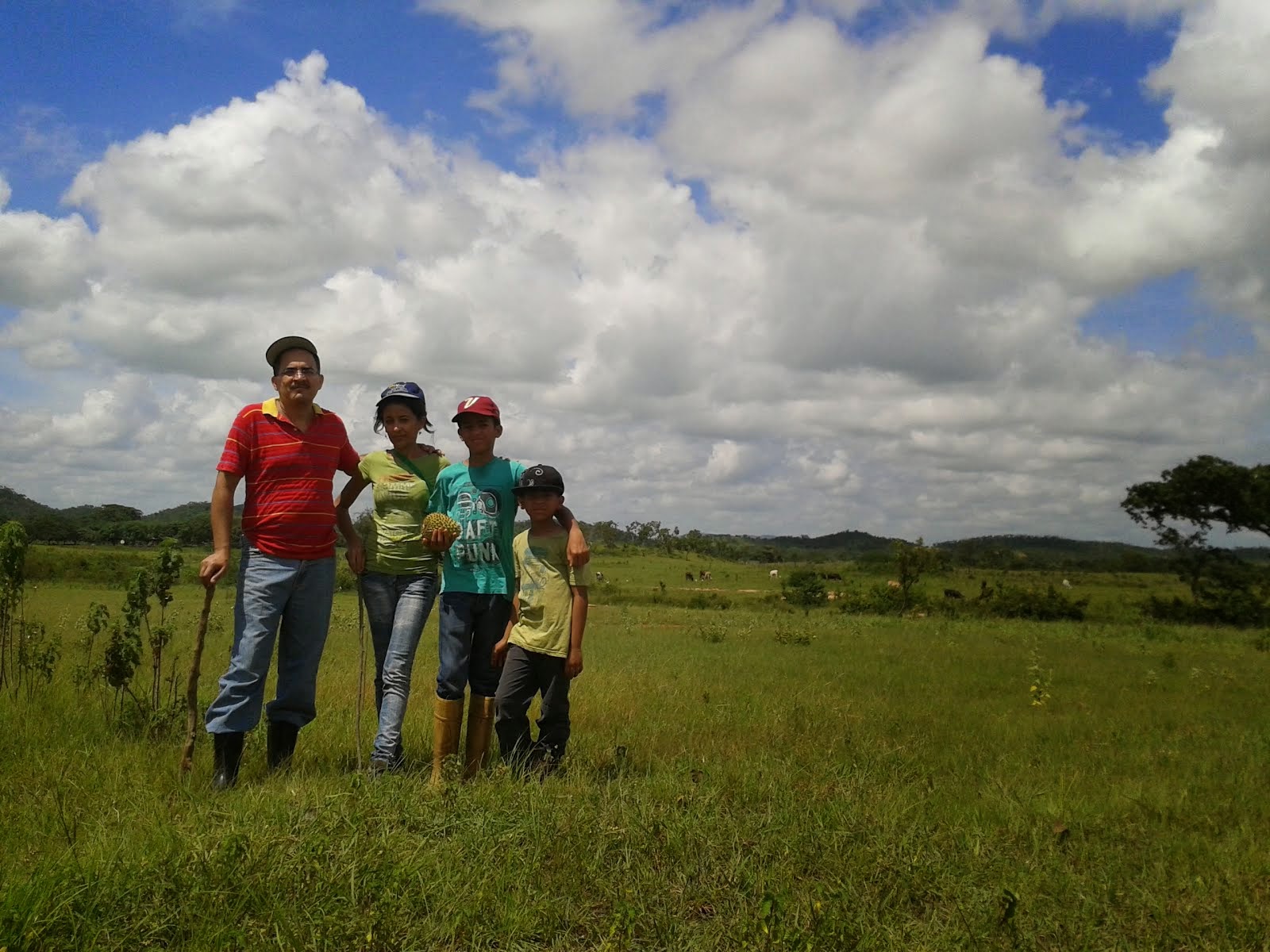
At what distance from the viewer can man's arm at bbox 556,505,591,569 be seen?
482 centimetres

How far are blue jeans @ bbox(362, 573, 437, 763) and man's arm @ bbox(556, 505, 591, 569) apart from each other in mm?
821

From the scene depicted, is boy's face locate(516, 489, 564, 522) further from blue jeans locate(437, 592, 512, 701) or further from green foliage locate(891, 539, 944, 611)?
green foliage locate(891, 539, 944, 611)

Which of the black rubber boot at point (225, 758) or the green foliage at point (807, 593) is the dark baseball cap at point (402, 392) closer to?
the black rubber boot at point (225, 758)

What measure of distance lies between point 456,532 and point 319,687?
475 centimetres

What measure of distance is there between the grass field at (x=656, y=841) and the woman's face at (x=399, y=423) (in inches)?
74.7

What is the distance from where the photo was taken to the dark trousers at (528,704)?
4.82m

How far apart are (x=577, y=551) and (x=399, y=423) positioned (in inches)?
50.4

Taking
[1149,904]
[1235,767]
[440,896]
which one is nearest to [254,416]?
[440,896]

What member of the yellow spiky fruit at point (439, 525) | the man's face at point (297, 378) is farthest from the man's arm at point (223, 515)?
the yellow spiky fruit at point (439, 525)

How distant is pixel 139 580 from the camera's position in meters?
5.52

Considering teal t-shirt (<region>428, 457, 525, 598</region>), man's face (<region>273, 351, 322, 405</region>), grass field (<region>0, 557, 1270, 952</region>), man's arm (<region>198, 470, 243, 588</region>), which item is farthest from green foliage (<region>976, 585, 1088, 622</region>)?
man's arm (<region>198, 470, 243, 588</region>)

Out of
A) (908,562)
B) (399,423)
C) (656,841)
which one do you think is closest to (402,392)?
(399,423)

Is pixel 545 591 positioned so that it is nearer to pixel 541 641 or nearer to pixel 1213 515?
pixel 541 641

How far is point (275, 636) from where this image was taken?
14.7ft
